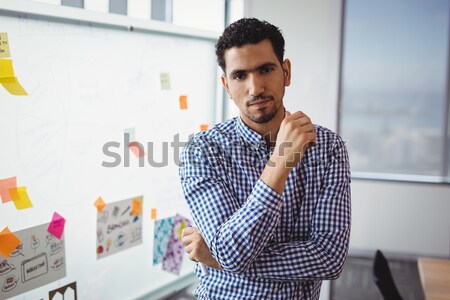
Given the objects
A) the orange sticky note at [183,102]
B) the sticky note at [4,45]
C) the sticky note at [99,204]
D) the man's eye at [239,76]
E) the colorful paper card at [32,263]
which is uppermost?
the sticky note at [4,45]

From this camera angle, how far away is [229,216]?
4.24 feet

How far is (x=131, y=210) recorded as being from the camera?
7.21 feet

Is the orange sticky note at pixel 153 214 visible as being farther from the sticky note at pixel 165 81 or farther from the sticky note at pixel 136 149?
the sticky note at pixel 165 81

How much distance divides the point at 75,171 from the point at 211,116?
1063mm

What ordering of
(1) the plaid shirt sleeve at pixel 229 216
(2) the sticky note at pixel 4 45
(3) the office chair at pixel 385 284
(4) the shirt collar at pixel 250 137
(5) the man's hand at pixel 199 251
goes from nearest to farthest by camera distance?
1. (1) the plaid shirt sleeve at pixel 229 216
2. (5) the man's hand at pixel 199 251
3. (4) the shirt collar at pixel 250 137
4. (2) the sticky note at pixel 4 45
5. (3) the office chair at pixel 385 284

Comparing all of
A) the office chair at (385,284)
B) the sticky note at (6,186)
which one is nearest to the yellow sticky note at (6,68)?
the sticky note at (6,186)

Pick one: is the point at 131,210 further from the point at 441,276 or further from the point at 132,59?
the point at 441,276

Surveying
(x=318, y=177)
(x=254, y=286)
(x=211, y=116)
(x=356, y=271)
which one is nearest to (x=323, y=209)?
(x=318, y=177)

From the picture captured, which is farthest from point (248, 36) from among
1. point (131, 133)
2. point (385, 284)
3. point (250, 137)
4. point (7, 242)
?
point (385, 284)

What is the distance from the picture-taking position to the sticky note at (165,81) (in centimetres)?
234

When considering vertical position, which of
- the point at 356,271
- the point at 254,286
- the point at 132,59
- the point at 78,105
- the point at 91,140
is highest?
the point at 132,59

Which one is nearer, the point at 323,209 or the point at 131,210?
the point at 323,209

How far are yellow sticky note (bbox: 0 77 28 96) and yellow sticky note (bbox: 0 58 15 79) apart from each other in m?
0.01

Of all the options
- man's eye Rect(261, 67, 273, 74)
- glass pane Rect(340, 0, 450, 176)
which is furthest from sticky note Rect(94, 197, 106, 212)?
glass pane Rect(340, 0, 450, 176)
